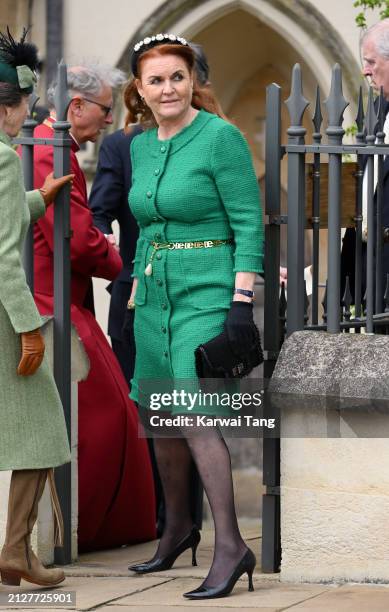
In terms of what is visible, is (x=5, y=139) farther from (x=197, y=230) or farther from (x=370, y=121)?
(x=370, y=121)

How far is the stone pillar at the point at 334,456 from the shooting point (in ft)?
18.2

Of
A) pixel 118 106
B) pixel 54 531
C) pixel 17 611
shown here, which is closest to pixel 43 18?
pixel 118 106

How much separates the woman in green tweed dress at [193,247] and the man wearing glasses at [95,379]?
2.02 ft

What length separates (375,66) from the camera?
263 inches

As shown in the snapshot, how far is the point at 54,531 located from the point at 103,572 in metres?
0.25

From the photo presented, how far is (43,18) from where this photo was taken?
15.2 meters

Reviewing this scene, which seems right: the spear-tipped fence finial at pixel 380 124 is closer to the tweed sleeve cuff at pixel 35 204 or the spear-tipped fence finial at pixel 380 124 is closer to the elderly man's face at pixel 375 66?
the elderly man's face at pixel 375 66

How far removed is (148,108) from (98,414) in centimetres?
125

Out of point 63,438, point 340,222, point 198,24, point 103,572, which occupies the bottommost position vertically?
point 103,572

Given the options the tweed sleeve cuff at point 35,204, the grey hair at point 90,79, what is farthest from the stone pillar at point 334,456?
the grey hair at point 90,79

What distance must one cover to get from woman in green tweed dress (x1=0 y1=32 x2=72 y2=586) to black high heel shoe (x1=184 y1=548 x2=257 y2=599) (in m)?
0.50

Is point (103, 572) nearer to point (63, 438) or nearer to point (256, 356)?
point (63, 438)

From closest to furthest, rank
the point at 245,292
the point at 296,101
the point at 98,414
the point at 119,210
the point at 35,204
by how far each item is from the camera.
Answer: the point at 245,292 < the point at 296,101 < the point at 35,204 < the point at 98,414 < the point at 119,210

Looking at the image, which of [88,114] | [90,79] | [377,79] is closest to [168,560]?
[88,114]
